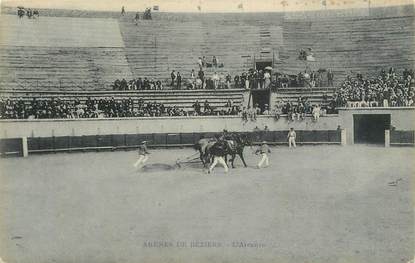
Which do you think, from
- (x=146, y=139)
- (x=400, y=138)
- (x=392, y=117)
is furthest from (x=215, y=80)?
(x=400, y=138)

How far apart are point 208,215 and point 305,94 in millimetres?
14582

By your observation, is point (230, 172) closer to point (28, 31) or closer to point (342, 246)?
point (342, 246)

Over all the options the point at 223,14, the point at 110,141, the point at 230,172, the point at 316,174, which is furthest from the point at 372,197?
the point at 223,14

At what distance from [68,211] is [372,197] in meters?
6.31

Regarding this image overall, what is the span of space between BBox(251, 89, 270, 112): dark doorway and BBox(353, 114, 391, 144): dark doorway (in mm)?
4421

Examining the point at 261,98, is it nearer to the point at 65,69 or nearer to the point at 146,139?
the point at 146,139

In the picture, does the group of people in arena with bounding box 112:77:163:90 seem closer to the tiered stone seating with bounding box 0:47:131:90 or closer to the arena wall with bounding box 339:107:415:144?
the tiered stone seating with bounding box 0:47:131:90

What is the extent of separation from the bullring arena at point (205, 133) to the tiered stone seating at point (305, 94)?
0.07 meters

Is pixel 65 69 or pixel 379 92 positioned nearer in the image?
pixel 379 92

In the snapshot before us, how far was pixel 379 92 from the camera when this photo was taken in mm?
21141

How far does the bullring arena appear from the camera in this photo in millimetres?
9422

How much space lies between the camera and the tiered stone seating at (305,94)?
76.8 feet

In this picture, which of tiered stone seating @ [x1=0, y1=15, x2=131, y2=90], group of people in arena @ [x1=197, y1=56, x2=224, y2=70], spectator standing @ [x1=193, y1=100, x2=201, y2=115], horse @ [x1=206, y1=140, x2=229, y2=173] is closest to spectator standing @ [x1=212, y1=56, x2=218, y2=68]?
group of people in arena @ [x1=197, y1=56, x2=224, y2=70]

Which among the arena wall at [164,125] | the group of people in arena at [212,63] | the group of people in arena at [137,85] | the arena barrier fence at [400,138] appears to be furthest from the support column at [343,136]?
the group of people in arena at [137,85]
